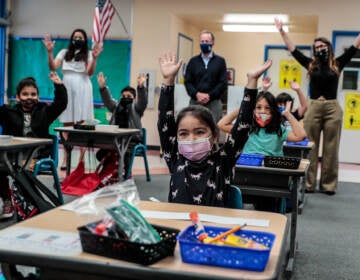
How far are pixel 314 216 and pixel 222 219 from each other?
3.22 metres

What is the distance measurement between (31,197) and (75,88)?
3.40 meters

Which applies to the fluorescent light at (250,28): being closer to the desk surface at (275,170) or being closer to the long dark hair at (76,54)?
the long dark hair at (76,54)

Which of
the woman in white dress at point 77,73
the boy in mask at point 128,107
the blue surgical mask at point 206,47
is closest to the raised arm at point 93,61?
the woman in white dress at point 77,73

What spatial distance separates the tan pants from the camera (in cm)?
550

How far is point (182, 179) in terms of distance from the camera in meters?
2.04

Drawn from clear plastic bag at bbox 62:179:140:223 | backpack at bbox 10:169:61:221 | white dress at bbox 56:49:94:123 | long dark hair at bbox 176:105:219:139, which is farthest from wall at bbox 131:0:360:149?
clear plastic bag at bbox 62:179:140:223

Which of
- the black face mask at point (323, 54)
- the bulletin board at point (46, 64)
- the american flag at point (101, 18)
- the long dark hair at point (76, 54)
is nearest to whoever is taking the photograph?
the black face mask at point (323, 54)

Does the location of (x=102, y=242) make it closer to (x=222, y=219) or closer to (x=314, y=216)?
(x=222, y=219)

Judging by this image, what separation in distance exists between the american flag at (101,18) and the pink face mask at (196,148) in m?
6.65

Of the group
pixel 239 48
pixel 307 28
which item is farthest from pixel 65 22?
pixel 307 28

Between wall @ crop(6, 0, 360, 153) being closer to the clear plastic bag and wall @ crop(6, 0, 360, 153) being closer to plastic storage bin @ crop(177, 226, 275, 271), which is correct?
the clear plastic bag

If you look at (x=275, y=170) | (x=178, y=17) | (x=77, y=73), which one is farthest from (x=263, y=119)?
(x=178, y=17)

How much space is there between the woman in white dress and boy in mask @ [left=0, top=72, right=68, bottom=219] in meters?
1.63

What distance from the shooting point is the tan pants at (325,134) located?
550cm
